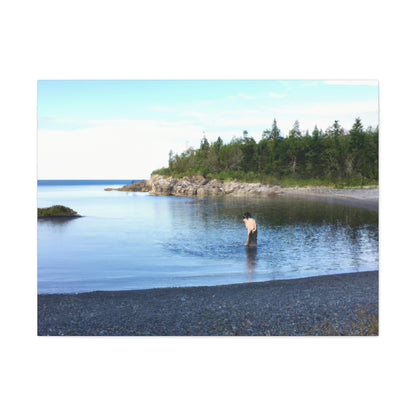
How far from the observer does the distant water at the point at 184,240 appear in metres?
6.03

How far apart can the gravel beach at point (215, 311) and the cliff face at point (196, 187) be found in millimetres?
1881

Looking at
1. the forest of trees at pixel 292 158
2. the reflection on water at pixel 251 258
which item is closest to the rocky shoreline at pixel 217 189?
the forest of trees at pixel 292 158

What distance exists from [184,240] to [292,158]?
91.0 inches

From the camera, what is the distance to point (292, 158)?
6.84 m

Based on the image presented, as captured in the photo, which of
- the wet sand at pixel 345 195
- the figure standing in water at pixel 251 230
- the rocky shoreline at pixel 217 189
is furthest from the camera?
the figure standing in water at pixel 251 230

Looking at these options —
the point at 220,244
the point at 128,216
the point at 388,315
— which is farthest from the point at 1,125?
the point at 388,315

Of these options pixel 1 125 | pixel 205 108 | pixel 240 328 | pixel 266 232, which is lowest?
pixel 240 328

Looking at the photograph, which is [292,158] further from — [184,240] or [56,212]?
[56,212]

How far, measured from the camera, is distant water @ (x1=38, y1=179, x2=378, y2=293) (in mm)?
6027

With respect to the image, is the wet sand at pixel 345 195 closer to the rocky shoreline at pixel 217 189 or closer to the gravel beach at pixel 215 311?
the rocky shoreline at pixel 217 189

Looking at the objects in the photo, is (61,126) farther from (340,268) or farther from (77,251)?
(340,268)

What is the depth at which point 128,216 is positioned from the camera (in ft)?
24.1

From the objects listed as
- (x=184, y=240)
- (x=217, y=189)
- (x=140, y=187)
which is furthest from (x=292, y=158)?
(x=140, y=187)
